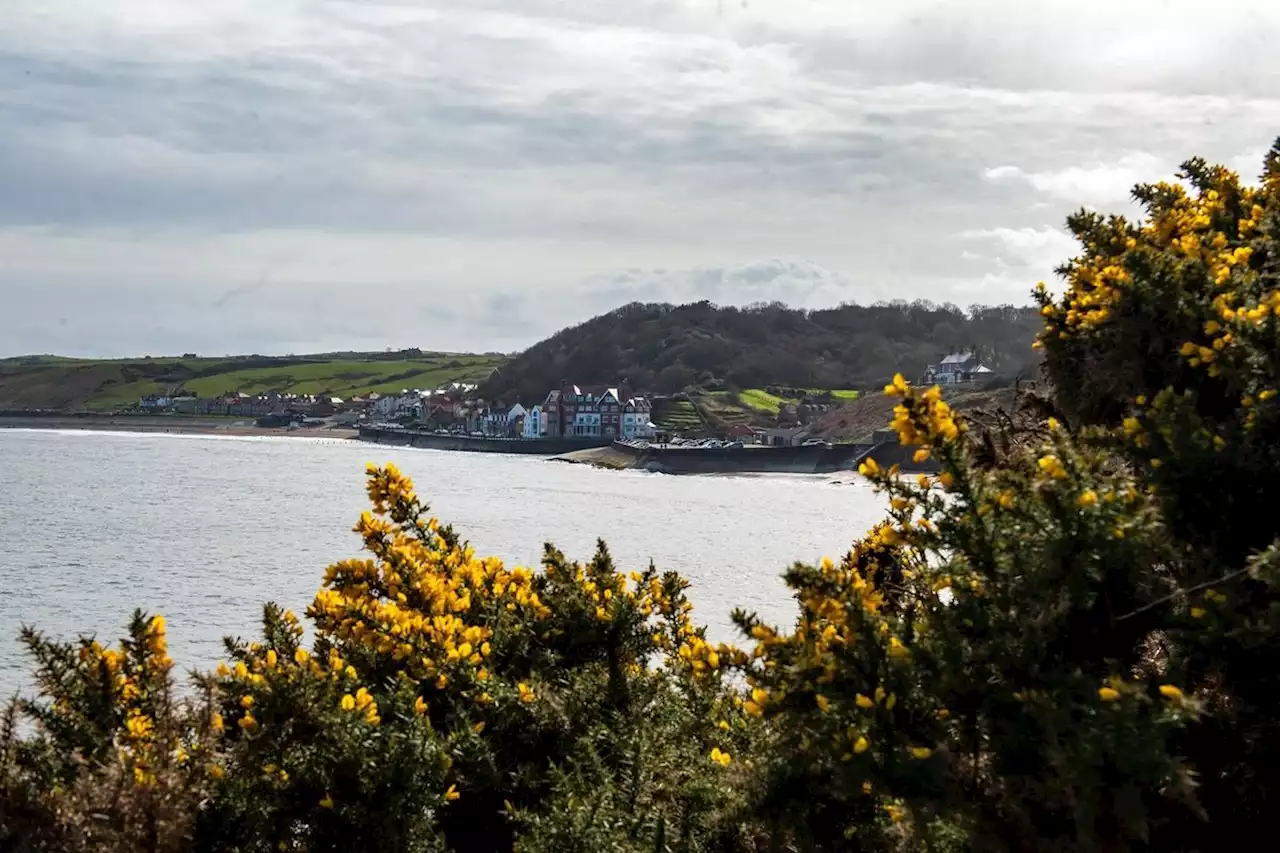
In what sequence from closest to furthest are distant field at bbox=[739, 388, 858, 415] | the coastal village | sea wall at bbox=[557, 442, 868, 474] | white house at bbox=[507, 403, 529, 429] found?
1. sea wall at bbox=[557, 442, 868, 474]
2. the coastal village
3. distant field at bbox=[739, 388, 858, 415]
4. white house at bbox=[507, 403, 529, 429]

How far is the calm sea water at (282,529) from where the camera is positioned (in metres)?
29.3

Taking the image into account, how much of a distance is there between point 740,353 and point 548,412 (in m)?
39.1

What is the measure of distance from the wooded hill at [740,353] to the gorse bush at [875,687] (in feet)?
512

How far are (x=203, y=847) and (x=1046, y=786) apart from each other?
13.0ft

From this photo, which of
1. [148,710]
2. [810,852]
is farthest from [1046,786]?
[148,710]

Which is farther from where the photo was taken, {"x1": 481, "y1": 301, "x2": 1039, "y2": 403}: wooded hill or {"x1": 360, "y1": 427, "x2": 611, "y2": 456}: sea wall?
{"x1": 481, "y1": 301, "x2": 1039, "y2": 403}: wooded hill

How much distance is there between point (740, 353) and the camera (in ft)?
595

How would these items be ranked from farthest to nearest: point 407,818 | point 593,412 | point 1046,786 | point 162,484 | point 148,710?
point 593,412
point 162,484
point 148,710
point 407,818
point 1046,786

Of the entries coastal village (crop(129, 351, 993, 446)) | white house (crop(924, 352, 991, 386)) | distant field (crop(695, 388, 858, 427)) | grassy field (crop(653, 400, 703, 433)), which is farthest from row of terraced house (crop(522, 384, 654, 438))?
white house (crop(924, 352, 991, 386))

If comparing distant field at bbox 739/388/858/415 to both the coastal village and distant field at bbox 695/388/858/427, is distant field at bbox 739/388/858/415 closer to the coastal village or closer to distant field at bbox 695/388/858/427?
distant field at bbox 695/388/858/427

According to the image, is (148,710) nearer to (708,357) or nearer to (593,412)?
(593,412)

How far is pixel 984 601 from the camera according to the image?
4.92 meters

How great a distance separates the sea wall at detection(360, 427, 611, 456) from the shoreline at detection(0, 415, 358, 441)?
14.9 m

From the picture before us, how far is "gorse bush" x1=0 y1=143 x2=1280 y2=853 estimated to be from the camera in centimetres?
461
